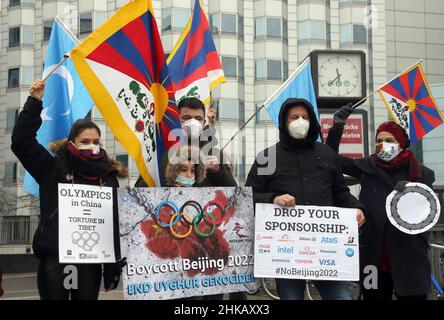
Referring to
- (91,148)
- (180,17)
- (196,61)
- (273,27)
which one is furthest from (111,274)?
(273,27)

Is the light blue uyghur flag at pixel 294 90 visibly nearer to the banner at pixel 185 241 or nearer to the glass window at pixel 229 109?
the banner at pixel 185 241

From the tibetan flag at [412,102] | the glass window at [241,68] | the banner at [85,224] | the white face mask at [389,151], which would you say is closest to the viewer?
the banner at [85,224]

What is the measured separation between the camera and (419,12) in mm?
56688

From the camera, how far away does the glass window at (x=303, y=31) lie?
4181 centimetres

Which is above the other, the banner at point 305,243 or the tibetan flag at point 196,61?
the tibetan flag at point 196,61

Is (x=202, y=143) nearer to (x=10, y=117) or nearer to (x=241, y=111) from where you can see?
(x=241, y=111)

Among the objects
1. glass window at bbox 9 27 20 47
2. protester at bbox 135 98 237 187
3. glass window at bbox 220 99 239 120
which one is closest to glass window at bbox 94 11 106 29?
glass window at bbox 9 27 20 47

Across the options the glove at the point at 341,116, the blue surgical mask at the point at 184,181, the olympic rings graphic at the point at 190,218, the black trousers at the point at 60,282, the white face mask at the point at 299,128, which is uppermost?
the glove at the point at 341,116

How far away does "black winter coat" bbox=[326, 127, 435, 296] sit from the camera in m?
5.13

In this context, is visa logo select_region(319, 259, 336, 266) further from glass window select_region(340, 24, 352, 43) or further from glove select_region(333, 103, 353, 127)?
glass window select_region(340, 24, 352, 43)

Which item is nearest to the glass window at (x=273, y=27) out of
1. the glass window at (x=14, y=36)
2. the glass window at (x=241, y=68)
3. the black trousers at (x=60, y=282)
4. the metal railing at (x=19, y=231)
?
the glass window at (x=241, y=68)

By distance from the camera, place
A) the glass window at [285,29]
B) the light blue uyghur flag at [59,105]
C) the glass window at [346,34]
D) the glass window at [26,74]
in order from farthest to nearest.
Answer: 1. the glass window at [346,34]
2. the glass window at [285,29]
3. the glass window at [26,74]
4. the light blue uyghur flag at [59,105]

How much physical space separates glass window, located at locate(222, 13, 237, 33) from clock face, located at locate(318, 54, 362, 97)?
30460 millimetres

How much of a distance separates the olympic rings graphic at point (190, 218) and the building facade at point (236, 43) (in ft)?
107
